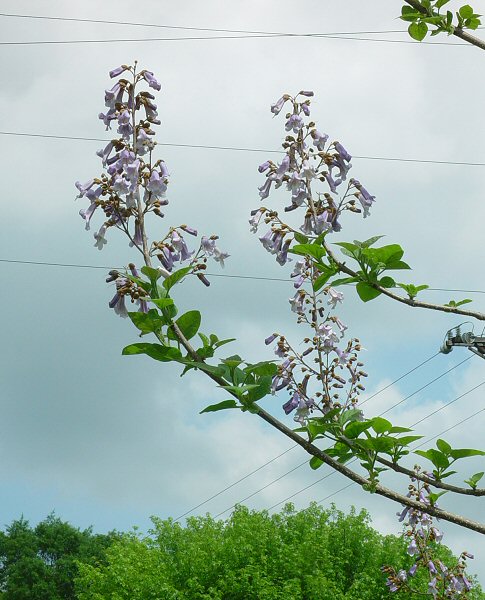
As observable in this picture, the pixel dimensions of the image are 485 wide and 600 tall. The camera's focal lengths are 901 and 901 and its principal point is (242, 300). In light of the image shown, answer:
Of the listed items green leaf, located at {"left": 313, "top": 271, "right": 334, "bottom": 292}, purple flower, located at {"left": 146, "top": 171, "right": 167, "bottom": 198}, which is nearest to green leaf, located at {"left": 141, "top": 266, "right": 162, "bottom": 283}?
purple flower, located at {"left": 146, "top": 171, "right": 167, "bottom": 198}

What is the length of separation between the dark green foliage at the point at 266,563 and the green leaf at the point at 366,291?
28.3m

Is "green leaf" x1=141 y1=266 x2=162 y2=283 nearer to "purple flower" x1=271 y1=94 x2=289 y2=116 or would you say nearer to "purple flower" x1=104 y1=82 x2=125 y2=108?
"purple flower" x1=104 y1=82 x2=125 y2=108

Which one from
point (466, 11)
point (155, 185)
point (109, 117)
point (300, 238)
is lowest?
point (300, 238)

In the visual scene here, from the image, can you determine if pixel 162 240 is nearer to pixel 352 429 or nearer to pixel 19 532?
pixel 352 429

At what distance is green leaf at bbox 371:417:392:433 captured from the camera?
2.84 m

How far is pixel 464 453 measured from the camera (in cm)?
298

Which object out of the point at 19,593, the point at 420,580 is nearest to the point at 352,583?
the point at 420,580

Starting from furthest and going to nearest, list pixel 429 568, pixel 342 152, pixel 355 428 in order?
1. pixel 429 568
2. pixel 342 152
3. pixel 355 428

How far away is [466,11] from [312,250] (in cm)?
105

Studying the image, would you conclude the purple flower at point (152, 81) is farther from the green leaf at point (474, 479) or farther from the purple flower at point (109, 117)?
the green leaf at point (474, 479)

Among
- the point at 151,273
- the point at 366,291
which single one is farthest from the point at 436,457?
the point at 151,273

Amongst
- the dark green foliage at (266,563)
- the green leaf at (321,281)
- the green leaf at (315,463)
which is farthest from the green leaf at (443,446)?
the dark green foliage at (266,563)

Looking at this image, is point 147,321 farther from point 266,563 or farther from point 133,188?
point 266,563

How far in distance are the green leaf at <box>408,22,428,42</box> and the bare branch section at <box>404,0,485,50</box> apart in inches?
1.9
